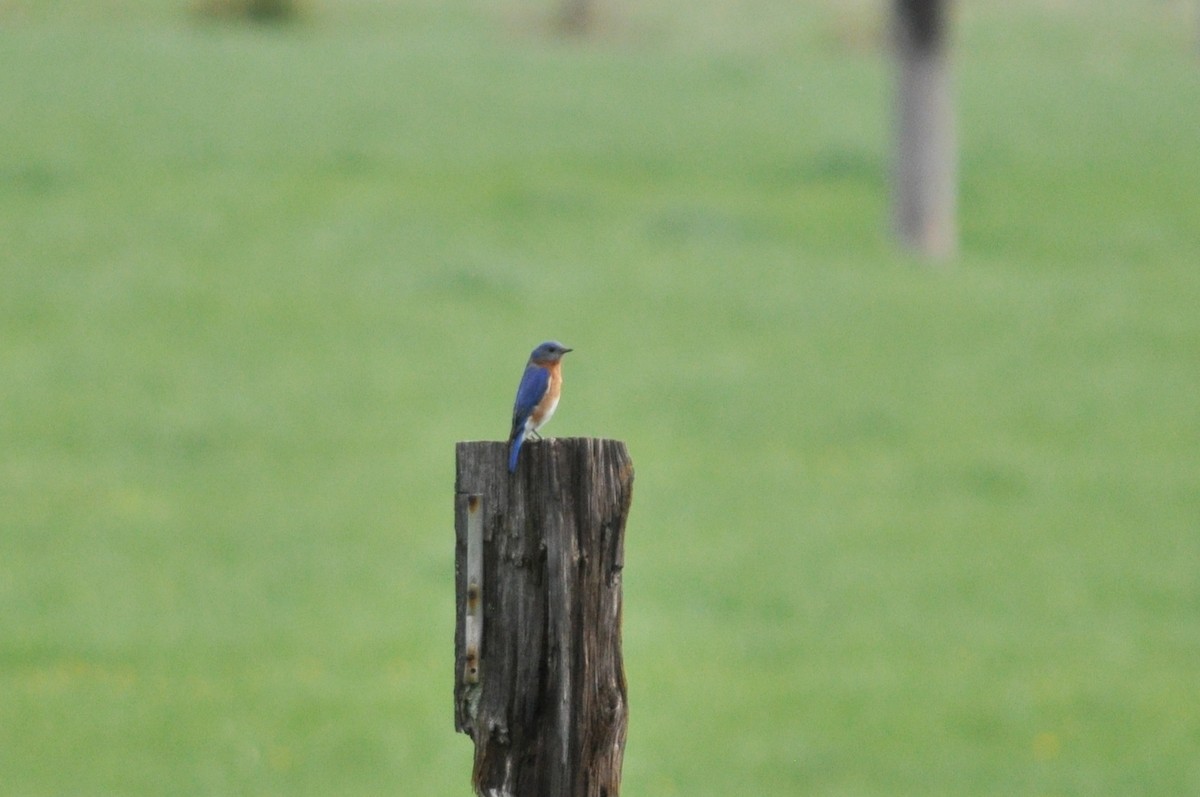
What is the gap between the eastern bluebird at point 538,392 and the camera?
5.34 metres

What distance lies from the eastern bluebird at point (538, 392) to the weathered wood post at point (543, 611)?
587mm

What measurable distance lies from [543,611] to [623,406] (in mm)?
14263

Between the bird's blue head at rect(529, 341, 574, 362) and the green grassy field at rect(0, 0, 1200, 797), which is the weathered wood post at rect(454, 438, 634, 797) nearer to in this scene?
the bird's blue head at rect(529, 341, 574, 362)

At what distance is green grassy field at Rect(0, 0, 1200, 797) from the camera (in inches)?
467

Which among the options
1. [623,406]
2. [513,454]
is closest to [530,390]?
[513,454]

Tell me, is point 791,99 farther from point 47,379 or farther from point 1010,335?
point 47,379

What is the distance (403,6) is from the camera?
46.3 meters

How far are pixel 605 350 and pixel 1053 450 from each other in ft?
14.7

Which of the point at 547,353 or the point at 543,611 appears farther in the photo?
the point at 547,353

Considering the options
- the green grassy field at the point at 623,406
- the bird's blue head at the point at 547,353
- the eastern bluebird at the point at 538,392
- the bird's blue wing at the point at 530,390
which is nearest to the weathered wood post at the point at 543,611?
the eastern bluebird at the point at 538,392

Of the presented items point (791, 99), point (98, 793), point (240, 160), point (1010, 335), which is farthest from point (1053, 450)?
point (791, 99)

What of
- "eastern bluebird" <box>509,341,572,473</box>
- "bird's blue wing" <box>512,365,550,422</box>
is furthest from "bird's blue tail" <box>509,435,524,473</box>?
"bird's blue wing" <box>512,365,550,422</box>

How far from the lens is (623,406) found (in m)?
18.7

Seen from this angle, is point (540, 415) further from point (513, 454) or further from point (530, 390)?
point (513, 454)
